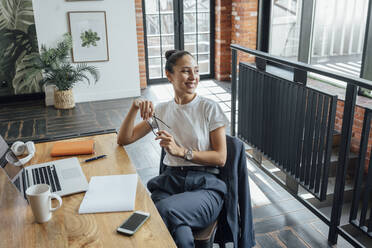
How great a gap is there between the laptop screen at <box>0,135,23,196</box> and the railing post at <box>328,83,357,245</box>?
5.65 ft

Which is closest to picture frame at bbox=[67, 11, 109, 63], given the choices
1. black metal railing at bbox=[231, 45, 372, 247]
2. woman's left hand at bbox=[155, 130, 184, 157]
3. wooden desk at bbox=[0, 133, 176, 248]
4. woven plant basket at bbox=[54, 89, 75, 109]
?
woven plant basket at bbox=[54, 89, 75, 109]

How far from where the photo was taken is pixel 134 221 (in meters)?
1.41

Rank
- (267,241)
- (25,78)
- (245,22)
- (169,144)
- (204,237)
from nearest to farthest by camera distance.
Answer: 1. (204,237)
2. (169,144)
3. (267,241)
4. (25,78)
5. (245,22)

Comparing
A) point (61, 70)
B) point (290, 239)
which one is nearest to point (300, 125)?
point (290, 239)

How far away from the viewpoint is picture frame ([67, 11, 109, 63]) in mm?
5465

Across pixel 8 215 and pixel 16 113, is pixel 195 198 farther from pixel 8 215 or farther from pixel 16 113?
pixel 16 113

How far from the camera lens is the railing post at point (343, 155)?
2.14 meters

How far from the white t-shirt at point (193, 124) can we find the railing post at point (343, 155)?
2.36 feet

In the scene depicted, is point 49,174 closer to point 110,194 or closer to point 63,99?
point 110,194

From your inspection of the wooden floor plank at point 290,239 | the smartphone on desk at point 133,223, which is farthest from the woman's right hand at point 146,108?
the wooden floor plank at point 290,239

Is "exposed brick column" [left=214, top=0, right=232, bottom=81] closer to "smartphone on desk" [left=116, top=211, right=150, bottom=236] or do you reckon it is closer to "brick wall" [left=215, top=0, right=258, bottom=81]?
"brick wall" [left=215, top=0, right=258, bottom=81]

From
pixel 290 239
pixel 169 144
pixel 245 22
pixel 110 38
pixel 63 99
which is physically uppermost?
pixel 245 22

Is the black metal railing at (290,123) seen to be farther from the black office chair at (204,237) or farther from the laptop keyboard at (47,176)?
the laptop keyboard at (47,176)

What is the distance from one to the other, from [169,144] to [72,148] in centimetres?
54
